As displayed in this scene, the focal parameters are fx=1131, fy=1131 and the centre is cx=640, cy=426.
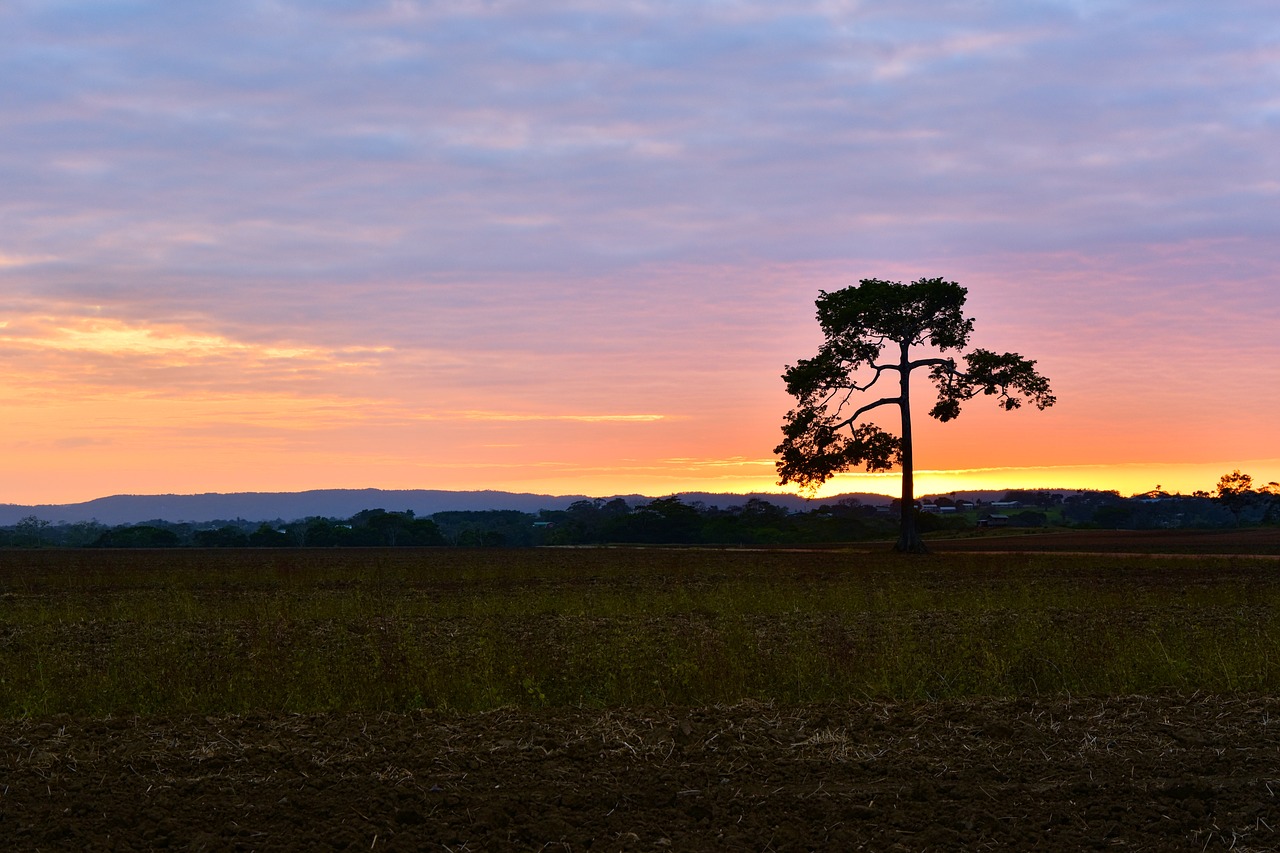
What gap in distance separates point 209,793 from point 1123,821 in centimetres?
620

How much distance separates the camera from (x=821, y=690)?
38.7ft

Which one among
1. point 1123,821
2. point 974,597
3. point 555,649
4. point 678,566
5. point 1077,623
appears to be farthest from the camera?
point 678,566

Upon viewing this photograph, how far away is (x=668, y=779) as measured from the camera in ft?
26.9

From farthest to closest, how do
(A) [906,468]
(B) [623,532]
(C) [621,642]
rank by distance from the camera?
(B) [623,532], (A) [906,468], (C) [621,642]

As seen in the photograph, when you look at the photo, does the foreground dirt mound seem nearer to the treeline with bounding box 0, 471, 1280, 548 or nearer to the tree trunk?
the tree trunk

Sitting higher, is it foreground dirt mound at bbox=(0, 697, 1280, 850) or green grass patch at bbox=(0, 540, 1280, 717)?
green grass patch at bbox=(0, 540, 1280, 717)

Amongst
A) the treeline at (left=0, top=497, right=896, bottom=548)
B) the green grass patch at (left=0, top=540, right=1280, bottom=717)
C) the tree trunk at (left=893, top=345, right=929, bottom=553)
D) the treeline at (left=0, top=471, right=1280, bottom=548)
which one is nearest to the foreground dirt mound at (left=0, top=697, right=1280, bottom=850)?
the green grass patch at (left=0, top=540, right=1280, bottom=717)

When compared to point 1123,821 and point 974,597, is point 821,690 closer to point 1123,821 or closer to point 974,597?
point 1123,821

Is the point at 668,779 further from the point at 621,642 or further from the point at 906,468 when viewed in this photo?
the point at 906,468

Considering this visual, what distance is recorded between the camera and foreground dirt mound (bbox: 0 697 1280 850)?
7105 millimetres

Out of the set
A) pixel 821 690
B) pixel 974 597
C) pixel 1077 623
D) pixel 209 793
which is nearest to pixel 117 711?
pixel 209 793

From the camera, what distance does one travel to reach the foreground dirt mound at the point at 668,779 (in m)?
7.11

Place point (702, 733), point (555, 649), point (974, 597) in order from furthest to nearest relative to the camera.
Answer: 1. point (974, 597)
2. point (555, 649)
3. point (702, 733)

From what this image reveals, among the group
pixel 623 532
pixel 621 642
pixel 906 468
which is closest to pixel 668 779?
pixel 621 642
